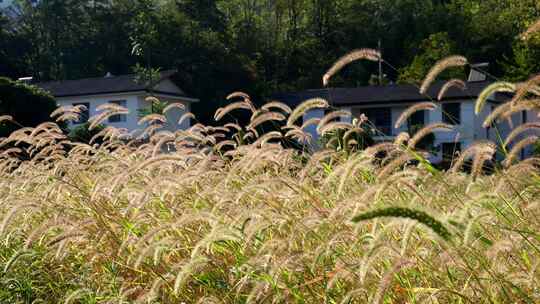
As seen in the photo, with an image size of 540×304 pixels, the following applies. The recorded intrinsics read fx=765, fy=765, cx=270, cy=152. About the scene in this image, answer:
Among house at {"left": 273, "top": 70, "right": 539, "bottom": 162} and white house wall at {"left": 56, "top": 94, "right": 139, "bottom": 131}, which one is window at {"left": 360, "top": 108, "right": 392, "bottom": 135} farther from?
white house wall at {"left": 56, "top": 94, "right": 139, "bottom": 131}

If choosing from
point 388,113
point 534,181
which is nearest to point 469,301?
point 534,181

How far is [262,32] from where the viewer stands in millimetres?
59969

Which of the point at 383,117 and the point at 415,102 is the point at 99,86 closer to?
the point at 383,117

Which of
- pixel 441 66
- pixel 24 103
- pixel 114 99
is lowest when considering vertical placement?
pixel 114 99

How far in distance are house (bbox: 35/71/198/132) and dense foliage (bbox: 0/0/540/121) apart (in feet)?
10.7

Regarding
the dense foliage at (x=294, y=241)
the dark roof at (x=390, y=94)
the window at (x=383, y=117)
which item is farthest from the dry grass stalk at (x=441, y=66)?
the window at (x=383, y=117)

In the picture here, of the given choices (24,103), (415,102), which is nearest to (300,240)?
(24,103)

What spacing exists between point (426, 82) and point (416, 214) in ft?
7.10

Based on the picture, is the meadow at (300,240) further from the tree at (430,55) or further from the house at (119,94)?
the tree at (430,55)

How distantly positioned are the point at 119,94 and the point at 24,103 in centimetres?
1826

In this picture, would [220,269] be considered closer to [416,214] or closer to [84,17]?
[416,214]

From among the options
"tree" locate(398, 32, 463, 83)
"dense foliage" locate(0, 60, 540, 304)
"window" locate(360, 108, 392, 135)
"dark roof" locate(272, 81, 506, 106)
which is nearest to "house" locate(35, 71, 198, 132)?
"dark roof" locate(272, 81, 506, 106)

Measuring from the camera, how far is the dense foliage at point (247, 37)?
1956 inches

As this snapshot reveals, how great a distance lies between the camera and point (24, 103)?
23.5 m
